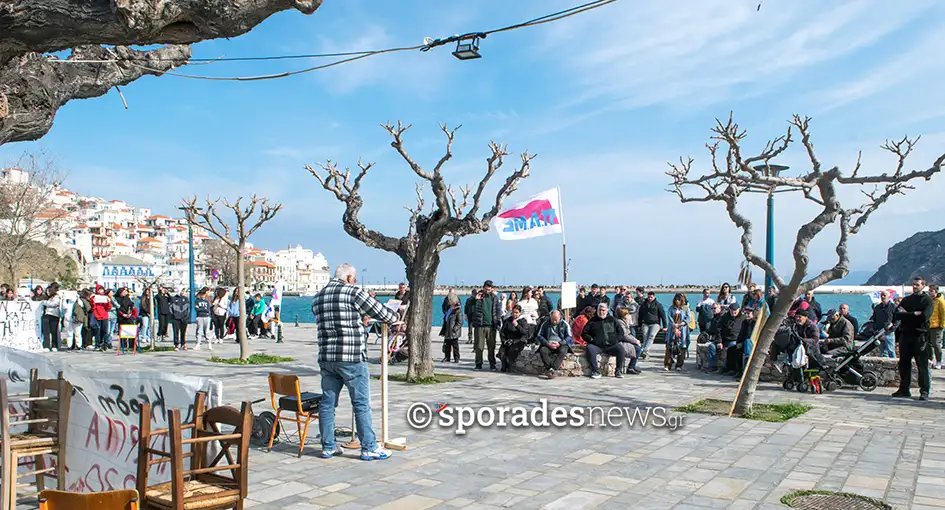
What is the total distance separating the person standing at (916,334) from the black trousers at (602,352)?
5.09 m

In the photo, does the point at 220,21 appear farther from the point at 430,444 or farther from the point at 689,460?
the point at 689,460

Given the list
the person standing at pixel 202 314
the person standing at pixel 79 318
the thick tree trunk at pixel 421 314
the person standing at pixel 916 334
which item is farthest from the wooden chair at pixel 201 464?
the person standing at pixel 79 318

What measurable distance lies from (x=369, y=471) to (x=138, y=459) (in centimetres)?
299

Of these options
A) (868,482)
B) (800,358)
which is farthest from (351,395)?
(800,358)

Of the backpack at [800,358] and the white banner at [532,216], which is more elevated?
the white banner at [532,216]

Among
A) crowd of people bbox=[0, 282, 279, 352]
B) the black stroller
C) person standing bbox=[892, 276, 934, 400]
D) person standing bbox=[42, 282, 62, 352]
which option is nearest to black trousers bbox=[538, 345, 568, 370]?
the black stroller

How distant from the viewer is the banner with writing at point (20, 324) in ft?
67.8

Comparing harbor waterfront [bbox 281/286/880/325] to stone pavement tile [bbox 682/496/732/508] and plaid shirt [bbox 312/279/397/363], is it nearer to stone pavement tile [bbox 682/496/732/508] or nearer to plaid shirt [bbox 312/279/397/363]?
plaid shirt [bbox 312/279/397/363]

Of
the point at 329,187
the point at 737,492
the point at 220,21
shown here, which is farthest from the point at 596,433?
the point at 329,187

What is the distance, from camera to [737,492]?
651 centimetres

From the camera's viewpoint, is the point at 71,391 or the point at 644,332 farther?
the point at 644,332

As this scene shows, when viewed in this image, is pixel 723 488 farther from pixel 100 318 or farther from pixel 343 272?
pixel 100 318

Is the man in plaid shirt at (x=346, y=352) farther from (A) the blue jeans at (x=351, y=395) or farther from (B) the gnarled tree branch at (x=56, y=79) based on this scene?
(B) the gnarled tree branch at (x=56, y=79)

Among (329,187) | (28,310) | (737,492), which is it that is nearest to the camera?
(737,492)
